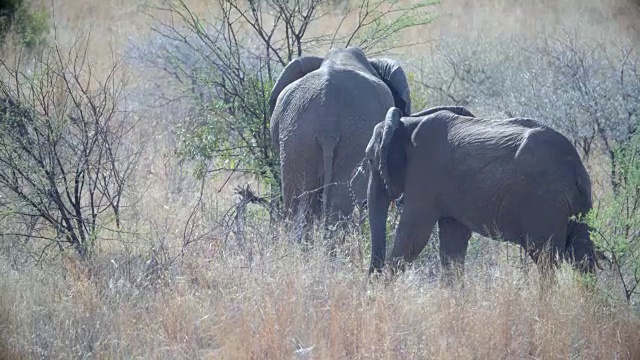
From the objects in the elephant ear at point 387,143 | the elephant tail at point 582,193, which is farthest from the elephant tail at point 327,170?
the elephant tail at point 582,193

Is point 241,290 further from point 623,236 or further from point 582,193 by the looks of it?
point 623,236

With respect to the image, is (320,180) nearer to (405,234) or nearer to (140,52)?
(405,234)

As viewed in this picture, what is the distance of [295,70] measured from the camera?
9.29 metres

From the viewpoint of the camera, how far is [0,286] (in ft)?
21.9

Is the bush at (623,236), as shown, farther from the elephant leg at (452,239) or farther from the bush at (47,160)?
the bush at (47,160)

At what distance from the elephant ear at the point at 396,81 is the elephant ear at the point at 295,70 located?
632 mm

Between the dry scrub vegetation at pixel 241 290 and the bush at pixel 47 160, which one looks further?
the bush at pixel 47 160

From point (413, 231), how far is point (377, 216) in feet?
1.30

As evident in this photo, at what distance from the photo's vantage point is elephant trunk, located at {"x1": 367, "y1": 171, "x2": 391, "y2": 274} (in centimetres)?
750

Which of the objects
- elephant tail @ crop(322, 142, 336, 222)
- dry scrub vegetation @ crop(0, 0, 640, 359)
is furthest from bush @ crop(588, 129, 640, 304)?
elephant tail @ crop(322, 142, 336, 222)

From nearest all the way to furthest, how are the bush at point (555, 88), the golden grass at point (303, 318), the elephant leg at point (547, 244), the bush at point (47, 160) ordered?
the golden grass at point (303, 318), the elephant leg at point (547, 244), the bush at point (47, 160), the bush at point (555, 88)

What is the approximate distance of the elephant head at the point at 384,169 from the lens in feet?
24.0

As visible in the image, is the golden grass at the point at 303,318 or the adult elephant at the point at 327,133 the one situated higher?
the adult elephant at the point at 327,133

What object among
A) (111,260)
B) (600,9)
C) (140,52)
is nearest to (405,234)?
(111,260)
